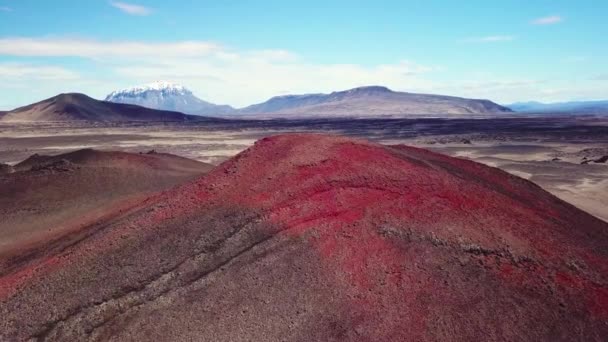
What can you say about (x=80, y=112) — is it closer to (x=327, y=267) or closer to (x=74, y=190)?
(x=74, y=190)

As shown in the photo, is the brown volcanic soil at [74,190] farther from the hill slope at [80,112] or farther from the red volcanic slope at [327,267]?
the hill slope at [80,112]

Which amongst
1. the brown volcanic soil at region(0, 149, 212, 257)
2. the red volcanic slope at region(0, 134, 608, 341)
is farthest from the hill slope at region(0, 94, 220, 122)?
the red volcanic slope at region(0, 134, 608, 341)

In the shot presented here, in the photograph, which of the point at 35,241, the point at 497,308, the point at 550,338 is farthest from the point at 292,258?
the point at 35,241

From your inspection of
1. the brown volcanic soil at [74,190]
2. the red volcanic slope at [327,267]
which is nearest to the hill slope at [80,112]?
the brown volcanic soil at [74,190]

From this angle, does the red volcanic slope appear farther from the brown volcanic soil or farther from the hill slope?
the hill slope

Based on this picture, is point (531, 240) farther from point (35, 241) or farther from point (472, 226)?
point (35, 241)
